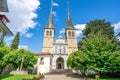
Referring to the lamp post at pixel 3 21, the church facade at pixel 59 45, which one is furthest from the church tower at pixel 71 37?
the lamp post at pixel 3 21

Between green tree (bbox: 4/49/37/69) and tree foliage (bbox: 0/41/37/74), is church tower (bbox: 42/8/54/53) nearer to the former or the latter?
tree foliage (bbox: 0/41/37/74)

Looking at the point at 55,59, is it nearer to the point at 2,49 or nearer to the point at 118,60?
the point at 2,49

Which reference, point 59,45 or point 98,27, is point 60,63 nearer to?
point 59,45

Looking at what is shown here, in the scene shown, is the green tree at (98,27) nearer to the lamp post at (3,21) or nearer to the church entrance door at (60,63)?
the church entrance door at (60,63)

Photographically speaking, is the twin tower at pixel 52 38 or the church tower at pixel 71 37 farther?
the church tower at pixel 71 37

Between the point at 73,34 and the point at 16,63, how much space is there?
3490 centimetres

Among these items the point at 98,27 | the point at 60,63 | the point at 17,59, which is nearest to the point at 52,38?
the point at 60,63

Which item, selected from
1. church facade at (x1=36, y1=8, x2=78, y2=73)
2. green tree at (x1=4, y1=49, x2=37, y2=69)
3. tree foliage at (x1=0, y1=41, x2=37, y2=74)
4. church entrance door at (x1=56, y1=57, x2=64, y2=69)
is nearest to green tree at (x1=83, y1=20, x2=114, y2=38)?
church facade at (x1=36, y1=8, x2=78, y2=73)

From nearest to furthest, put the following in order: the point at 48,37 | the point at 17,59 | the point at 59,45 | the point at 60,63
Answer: the point at 17,59 < the point at 59,45 < the point at 60,63 < the point at 48,37

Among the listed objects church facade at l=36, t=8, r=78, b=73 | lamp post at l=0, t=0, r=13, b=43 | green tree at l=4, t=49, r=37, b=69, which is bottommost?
green tree at l=4, t=49, r=37, b=69

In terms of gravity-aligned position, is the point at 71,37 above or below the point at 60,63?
above

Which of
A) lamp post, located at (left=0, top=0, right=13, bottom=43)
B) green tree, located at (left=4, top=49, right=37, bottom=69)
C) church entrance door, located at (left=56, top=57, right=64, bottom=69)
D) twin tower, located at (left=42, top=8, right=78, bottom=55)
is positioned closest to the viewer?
lamp post, located at (left=0, top=0, right=13, bottom=43)

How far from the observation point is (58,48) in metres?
59.7

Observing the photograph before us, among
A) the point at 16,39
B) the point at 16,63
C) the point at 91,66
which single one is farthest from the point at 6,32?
the point at 16,39
